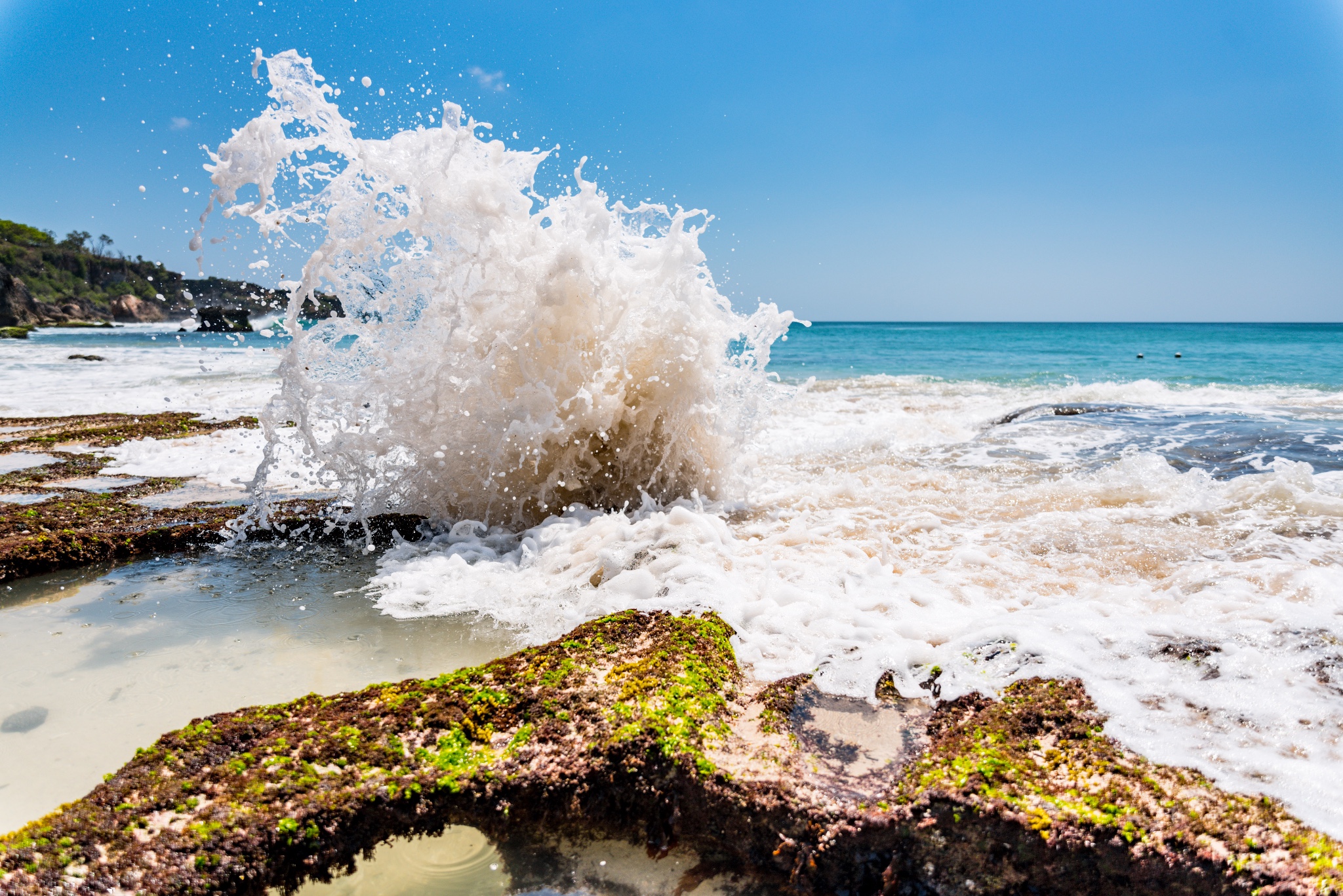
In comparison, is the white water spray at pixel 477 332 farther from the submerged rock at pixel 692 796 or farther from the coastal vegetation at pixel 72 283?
the coastal vegetation at pixel 72 283

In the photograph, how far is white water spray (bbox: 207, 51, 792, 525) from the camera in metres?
4.93

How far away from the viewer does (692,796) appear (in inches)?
81.6

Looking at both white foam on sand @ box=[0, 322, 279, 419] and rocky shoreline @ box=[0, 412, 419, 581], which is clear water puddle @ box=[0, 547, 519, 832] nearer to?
rocky shoreline @ box=[0, 412, 419, 581]

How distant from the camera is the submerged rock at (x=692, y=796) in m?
1.79

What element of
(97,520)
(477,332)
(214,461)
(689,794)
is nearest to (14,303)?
(214,461)

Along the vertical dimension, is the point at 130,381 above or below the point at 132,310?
below

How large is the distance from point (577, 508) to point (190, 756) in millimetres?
3279

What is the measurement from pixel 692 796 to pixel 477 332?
407 centimetres

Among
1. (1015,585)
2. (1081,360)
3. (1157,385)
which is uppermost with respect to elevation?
(1081,360)

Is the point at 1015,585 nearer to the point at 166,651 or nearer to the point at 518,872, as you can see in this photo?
the point at 518,872

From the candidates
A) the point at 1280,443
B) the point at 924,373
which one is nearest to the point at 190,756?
the point at 1280,443

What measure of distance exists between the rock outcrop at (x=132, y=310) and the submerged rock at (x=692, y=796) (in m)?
76.9

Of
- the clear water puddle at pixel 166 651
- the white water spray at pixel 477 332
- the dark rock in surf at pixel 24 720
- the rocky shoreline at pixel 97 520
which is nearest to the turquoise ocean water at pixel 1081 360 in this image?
the white water spray at pixel 477 332

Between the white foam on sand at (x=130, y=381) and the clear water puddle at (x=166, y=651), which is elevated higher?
the white foam on sand at (x=130, y=381)
